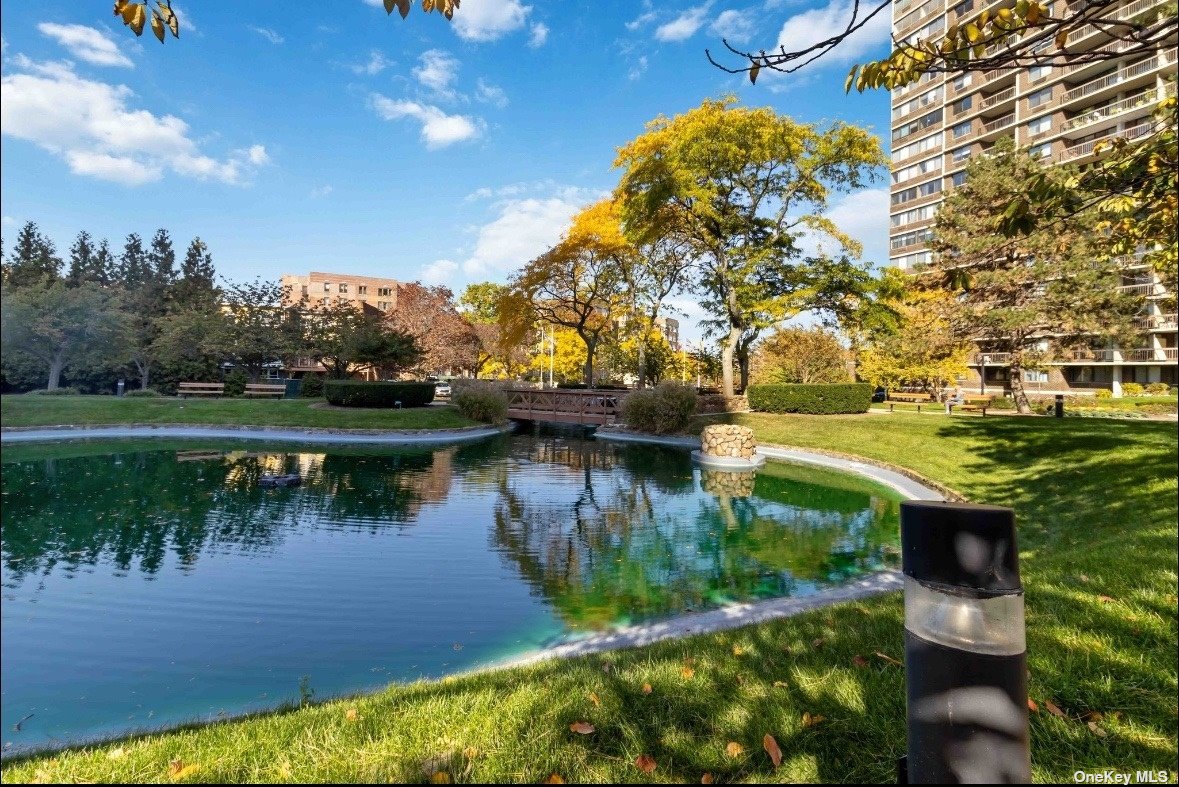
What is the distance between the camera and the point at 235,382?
24.5 m

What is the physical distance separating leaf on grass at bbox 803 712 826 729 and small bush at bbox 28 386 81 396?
3235mm

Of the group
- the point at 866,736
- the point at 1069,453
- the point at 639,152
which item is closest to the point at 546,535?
the point at 866,736

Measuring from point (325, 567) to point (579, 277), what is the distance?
21.7 meters

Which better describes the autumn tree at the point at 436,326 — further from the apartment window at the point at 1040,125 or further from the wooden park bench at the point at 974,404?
the apartment window at the point at 1040,125

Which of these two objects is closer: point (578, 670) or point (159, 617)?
point (578, 670)

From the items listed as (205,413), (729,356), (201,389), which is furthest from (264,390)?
(729,356)

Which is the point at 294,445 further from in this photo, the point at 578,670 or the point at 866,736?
the point at 866,736

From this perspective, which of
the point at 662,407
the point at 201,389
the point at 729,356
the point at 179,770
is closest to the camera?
the point at 179,770

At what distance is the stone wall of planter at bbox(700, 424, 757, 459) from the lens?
1558cm

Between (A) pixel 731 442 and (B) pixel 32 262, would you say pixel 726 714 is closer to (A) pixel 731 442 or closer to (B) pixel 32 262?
(B) pixel 32 262

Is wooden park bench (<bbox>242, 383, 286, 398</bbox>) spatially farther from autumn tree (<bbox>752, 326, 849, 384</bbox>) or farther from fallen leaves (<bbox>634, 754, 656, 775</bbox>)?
fallen leaves (<bbox>634, 754, 656, 775</bbox>)

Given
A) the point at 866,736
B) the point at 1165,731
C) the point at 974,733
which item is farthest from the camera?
the point at 866,736

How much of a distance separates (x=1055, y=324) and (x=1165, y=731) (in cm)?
2343

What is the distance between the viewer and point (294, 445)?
17.4 meters
